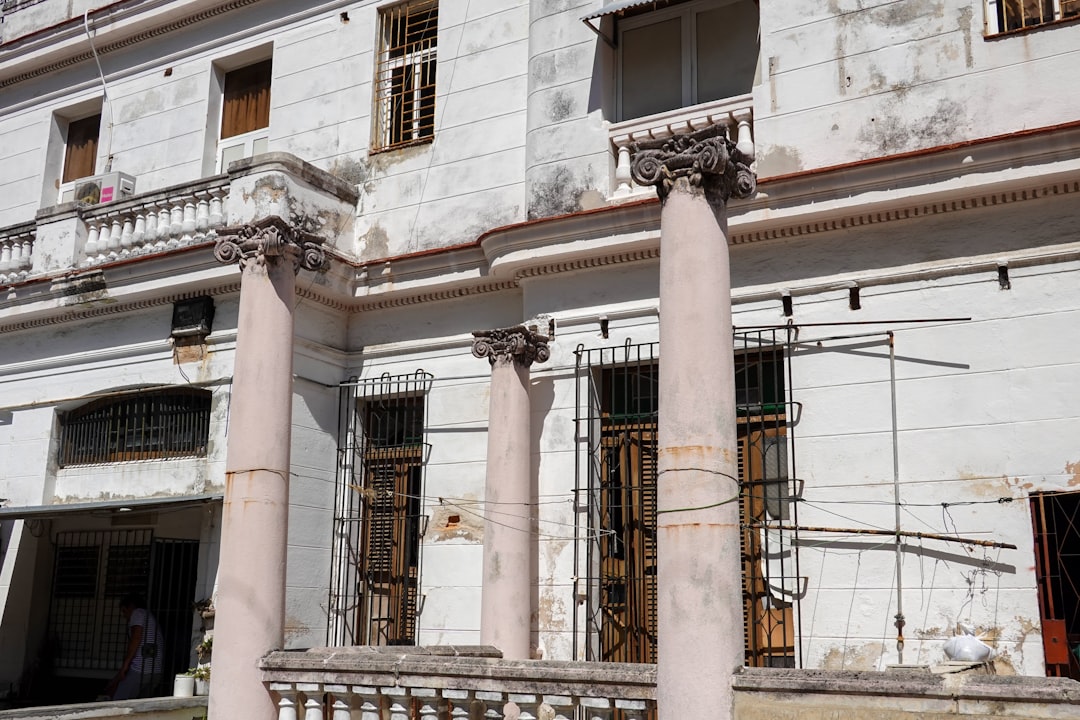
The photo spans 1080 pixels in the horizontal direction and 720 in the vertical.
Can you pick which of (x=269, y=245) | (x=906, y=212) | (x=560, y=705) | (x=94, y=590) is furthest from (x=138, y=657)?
(x=906, y=212)

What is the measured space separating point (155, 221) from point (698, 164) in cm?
803

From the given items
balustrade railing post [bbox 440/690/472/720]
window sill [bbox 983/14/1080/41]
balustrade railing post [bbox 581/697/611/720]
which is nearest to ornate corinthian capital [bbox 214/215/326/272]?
balustrade railing post [bbox 440/690/472/720]

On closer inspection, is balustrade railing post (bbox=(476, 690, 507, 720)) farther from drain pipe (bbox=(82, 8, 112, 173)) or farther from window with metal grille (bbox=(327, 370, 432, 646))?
drain pipe (bbox=(82, 8, 112, 173))

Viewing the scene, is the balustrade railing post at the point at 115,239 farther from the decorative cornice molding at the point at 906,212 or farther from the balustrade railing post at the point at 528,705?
the balustrade railing post at the point at 528,705

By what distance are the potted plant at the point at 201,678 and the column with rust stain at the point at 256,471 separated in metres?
2.98

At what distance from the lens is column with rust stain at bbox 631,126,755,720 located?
19.5 ft

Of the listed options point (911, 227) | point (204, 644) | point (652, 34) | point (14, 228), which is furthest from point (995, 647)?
point (14, 228)

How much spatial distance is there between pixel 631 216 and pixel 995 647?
4.66 m

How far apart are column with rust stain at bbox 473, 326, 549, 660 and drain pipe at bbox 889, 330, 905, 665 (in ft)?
10.4

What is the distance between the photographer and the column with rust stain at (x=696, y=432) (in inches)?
234

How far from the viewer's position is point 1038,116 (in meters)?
8.68

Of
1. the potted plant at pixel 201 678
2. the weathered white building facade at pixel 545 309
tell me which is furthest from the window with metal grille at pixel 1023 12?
the potted plant at pixel 201 678

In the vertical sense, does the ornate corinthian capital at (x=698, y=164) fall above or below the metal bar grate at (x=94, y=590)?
above

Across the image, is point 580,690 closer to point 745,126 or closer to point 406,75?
point 745,126
